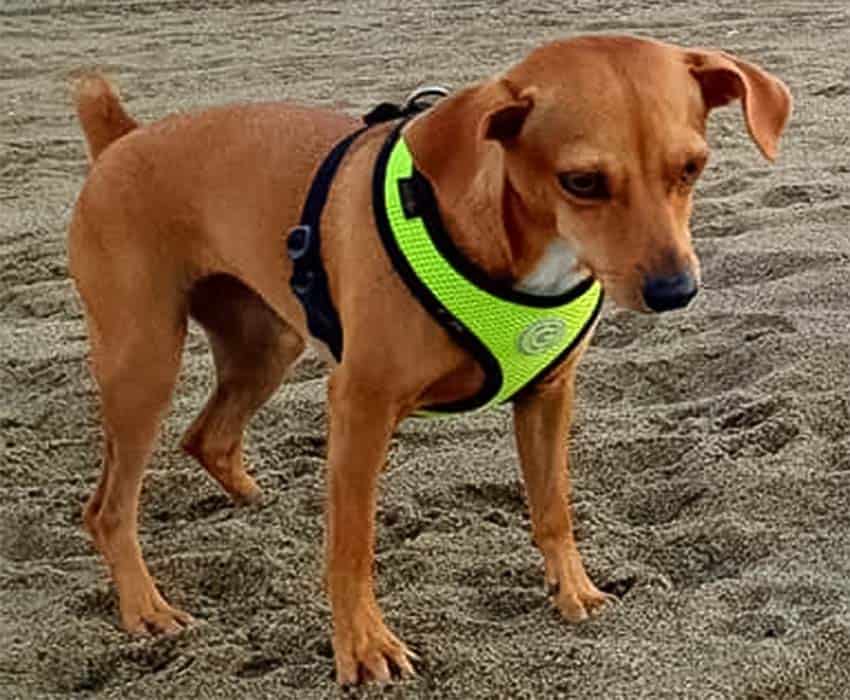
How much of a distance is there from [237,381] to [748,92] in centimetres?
161

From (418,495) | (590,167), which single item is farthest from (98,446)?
(590,167)

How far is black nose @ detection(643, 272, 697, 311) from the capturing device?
3.27 meters

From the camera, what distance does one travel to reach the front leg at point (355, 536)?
3729 mm

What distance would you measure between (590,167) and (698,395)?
6.39ft

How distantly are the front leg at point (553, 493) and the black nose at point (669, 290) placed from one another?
30.3 inches

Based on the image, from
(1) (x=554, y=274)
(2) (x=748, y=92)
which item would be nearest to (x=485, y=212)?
(1) (x=554, y=274)

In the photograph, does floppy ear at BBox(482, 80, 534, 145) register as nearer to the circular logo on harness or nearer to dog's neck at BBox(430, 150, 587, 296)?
dog's neck at BBox(430, 150, 587, 296)

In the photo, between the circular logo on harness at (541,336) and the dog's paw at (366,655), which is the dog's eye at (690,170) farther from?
the dog's paw at (366,655)

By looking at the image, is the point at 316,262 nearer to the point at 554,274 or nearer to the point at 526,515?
the point at 554,274

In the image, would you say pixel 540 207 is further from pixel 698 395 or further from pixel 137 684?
pixel 698 395

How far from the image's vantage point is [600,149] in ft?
10.8

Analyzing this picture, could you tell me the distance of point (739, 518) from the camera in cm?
437

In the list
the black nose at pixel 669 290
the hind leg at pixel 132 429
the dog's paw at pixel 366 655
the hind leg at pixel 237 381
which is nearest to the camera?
the black nose at pixel 669 290

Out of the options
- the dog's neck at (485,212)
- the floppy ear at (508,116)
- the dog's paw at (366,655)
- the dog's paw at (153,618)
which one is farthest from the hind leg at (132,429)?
the floppy ear at (508,116)
